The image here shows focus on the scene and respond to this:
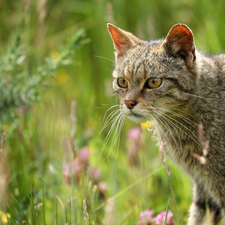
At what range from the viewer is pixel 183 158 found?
2.11 m

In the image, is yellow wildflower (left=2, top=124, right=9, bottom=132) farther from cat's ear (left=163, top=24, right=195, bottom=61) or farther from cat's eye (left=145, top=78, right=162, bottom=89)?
cat's ear (left=163, top=24, right=195, bottom=61)

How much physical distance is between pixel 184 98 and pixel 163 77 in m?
0.17

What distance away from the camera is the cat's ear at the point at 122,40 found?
2287mm

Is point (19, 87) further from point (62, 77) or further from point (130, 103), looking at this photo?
point (62, 77)

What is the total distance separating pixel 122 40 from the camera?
7.69ft

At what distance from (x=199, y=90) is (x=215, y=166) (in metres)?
0.46

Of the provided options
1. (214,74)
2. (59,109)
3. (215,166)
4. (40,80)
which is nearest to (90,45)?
(59,109)

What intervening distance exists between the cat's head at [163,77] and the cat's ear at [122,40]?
9.9 inches

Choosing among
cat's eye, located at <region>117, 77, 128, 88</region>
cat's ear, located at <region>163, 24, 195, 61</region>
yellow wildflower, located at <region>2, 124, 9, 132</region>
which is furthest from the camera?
yellow wildflower, located at <region>2, 124, 9, 132</region>

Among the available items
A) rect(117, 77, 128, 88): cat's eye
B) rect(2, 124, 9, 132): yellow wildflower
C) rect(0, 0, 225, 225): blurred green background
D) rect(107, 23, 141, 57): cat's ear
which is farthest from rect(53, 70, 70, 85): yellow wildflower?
rect(117, 77, 128, 88): cat's eye

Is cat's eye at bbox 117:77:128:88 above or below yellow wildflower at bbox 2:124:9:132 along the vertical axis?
above

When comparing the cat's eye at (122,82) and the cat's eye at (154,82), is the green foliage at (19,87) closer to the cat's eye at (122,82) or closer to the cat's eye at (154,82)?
the cat's eye at (122,82)

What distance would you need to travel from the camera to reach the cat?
195 centimetres

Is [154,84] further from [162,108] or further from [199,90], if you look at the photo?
[199,90]
